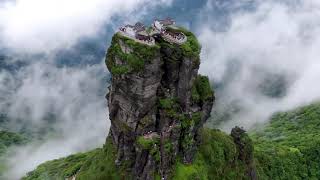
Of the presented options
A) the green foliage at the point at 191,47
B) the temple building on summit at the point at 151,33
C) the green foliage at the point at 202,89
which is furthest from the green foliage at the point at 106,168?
the green foliage at the point at 191,47

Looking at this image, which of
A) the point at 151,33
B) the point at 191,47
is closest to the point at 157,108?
the point at 191,47

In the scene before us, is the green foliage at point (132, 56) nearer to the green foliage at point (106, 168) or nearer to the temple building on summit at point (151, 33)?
the temple building on summit at point (151, 33)

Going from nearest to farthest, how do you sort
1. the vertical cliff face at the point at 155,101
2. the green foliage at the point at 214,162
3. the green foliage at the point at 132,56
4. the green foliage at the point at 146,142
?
the green foliage at the point at 132,56 → the vertical cliff face at the point at 155,101 → the green foliage at the point at 146,142 → the green foliage at the point at 214,162

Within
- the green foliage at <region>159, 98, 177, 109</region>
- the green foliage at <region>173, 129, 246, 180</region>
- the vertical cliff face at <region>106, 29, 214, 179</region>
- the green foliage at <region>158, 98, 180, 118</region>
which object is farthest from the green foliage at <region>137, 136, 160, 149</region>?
the green foliage at <region>173, 129, 246, 180</region>

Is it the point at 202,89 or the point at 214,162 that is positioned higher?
the point at 202,89

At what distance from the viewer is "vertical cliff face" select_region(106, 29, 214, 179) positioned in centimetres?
16050

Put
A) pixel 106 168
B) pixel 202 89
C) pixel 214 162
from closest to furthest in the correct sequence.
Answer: pixel 202 89
pixel 106 168
pixel 214 162

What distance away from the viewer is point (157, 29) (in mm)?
168500

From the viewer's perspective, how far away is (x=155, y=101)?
545 ft

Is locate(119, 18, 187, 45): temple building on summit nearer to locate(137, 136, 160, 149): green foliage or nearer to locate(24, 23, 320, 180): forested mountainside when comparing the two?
locate(24, 23, 320, 180): forested mountainside

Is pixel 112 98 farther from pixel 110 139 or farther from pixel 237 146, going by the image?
pixel 237 146

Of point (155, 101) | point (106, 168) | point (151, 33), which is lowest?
point (106, 168)

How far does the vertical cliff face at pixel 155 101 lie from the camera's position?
160 meters

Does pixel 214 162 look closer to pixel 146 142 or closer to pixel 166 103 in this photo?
pixel 146 142
